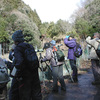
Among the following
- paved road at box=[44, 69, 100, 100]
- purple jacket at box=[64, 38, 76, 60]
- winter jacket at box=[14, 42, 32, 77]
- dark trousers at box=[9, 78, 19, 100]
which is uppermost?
purple jacket at box=[64, 38, 76, 60]

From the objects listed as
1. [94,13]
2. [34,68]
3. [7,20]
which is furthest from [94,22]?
[34,68]

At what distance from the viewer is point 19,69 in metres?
2.68

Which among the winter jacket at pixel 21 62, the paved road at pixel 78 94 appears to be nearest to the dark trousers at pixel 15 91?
the winter jacket at pixel 21 62

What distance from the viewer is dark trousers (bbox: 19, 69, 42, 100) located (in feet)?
9.26

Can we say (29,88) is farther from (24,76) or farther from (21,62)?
(21,62)

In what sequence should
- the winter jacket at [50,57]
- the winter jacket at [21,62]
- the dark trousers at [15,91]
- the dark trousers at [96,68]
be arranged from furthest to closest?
1. the dark trousers at [96,68]
2. the winter jacket at [50,57]
3. the dark trousers at [15,91]
4. the winter jacket at [21,62]

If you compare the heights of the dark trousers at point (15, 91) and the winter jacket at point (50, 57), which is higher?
the winter jacket at point (50, 57)

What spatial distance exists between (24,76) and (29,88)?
0.29m

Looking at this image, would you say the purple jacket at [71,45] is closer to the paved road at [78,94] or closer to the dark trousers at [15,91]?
the paved road at [78,94]

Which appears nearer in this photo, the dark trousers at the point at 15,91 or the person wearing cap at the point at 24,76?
the person wearing cap at the point at 24,76

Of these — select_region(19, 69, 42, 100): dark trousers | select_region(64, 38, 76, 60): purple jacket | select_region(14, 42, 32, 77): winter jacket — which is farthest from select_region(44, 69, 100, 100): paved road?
select_region(14, 42, 32, 77): winter jacket

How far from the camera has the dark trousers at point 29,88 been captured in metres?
2.82

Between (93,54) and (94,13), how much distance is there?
86.4 ft

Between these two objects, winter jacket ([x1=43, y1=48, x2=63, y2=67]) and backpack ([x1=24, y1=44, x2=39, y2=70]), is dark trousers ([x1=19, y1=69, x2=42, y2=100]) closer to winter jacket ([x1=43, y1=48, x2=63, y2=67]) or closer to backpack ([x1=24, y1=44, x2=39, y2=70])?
backpack ([x1=24, y1=44, x2=39, y2=70])
